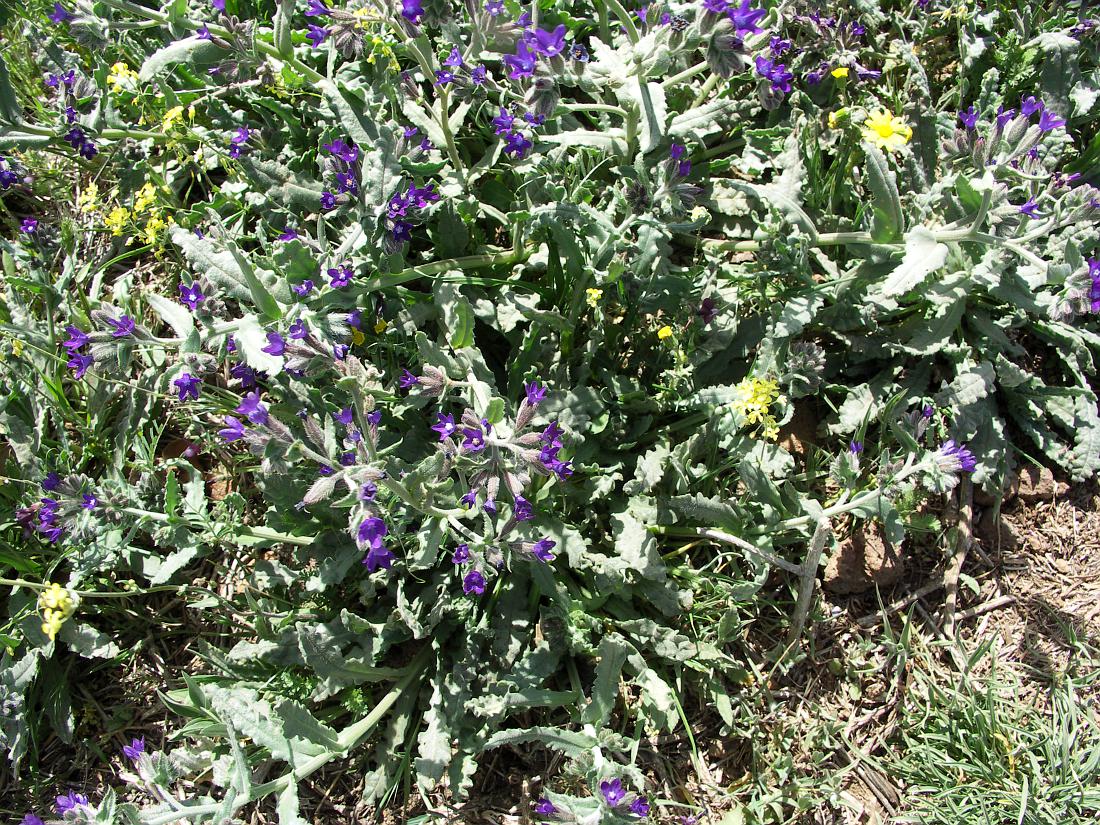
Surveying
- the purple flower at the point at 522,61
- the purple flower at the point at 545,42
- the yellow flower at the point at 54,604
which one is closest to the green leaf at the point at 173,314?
the yellow flower at the point at 54,604

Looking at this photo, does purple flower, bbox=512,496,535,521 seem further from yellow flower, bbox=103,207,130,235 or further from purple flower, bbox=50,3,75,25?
purple flower, bbox=50,3,75,25

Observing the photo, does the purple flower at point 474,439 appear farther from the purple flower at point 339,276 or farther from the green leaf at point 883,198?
the green leaf at point 883,198

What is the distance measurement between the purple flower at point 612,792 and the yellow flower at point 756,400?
1420mm

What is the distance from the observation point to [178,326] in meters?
3.32

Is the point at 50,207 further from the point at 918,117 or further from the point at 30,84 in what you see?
the point at 918,117

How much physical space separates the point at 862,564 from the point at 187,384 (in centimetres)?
292

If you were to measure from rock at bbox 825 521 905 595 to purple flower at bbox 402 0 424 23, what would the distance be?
2.74 m

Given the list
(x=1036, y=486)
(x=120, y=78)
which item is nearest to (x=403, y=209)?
(x=120, y=78)

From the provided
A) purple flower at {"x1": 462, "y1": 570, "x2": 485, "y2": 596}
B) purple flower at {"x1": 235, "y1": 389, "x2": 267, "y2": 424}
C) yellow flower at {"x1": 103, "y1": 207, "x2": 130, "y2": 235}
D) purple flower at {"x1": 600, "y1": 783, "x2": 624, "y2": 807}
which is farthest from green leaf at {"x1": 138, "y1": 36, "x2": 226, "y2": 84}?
purple flower at {"x1": 600, "y1": 783, "x2": 624, "y2": 807}

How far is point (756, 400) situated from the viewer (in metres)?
3.27

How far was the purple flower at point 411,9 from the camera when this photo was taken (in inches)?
106

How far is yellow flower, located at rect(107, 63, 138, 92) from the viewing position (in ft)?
12.3

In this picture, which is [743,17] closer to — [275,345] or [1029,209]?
[1029,209]

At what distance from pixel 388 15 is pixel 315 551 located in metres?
2.09
